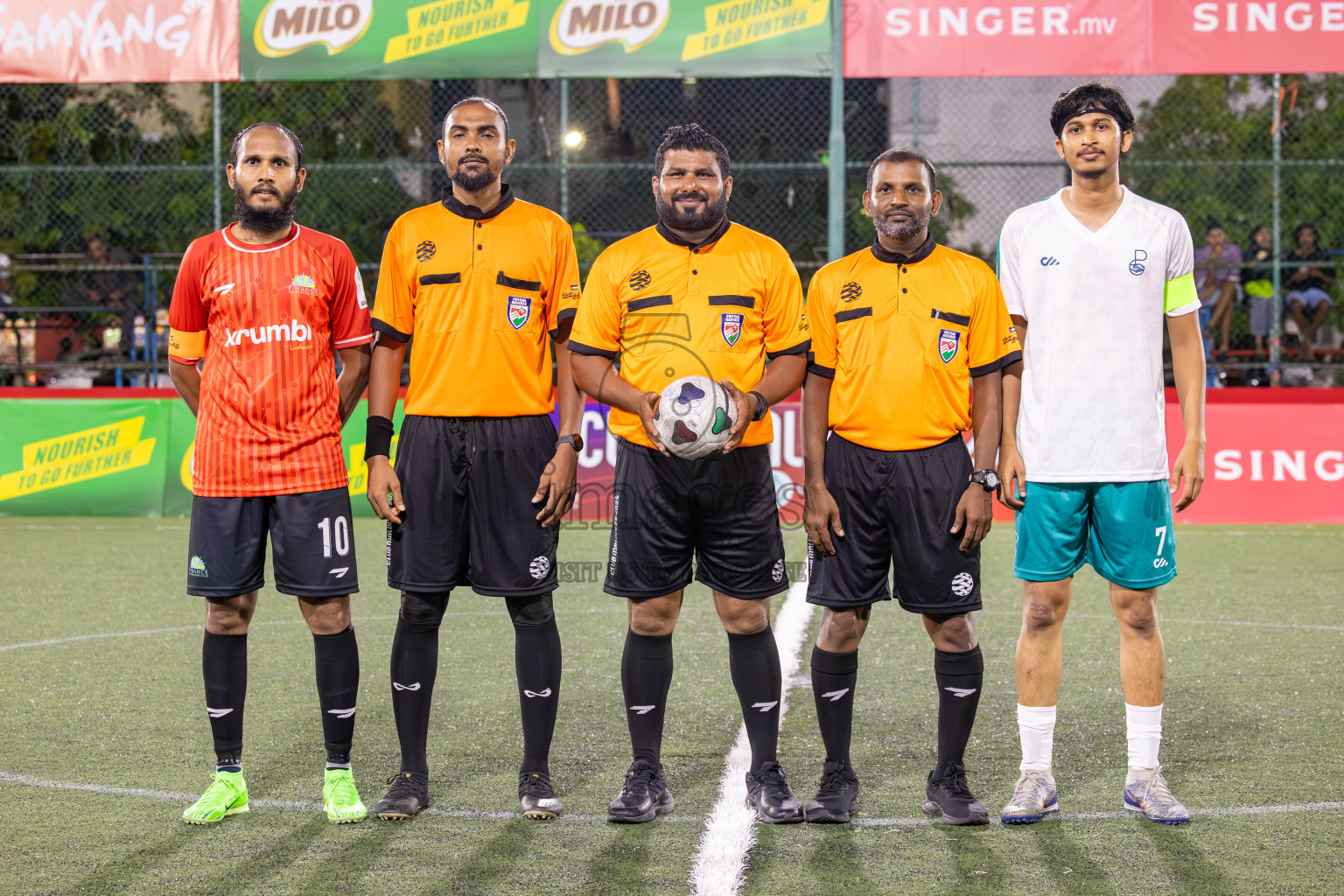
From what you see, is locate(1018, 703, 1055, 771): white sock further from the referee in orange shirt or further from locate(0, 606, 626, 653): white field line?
locate(0, 606, 626, 653): white field line

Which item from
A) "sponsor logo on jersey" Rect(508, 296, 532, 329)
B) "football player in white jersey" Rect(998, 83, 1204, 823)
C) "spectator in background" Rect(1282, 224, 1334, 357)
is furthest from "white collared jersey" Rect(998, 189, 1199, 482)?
"spectator in background" Rect(1282, 224, 1334, 357)

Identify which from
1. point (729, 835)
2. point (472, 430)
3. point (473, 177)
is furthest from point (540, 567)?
point (473, 177)

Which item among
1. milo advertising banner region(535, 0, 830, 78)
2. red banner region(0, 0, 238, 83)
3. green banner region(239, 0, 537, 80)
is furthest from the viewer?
red banner region(0, 0, 238, 83)

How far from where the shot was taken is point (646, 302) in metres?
4.29

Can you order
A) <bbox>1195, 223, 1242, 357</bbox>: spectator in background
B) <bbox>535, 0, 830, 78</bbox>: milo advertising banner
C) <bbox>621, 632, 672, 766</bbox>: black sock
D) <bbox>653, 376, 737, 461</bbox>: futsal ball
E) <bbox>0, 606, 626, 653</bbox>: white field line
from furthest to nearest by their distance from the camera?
<bbox>1195, 223, 1242, 357</bbox>: spectator in background < <bbox>535, 0, 830, 78</bbox>: milo advertising banner < <bbox>0, 606, 626, 653</bbox>: white field line < <bbox>621, 632, 672, 766</bbox>: black sock < <bbox>653, 376, 737, 461</bbox>: futsal ball

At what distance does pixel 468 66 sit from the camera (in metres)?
12.7

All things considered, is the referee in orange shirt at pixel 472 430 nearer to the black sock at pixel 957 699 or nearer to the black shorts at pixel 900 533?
the black shorts at pixel 900 533

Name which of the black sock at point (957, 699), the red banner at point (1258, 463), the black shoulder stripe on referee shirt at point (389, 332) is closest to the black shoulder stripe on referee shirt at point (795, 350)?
the black sock at point (957, 699)

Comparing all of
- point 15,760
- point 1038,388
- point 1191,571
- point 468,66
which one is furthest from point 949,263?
point 468,66

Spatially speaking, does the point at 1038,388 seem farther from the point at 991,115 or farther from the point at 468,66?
the point at 991,115

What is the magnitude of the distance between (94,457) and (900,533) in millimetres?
9602

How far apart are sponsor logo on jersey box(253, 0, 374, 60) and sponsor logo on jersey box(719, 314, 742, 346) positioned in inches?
380

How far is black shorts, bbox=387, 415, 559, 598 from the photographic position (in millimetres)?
Result: 4359

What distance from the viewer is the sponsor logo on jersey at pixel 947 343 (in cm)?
429
